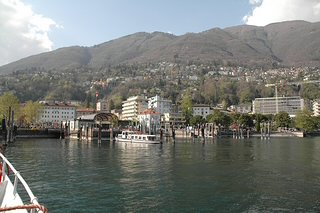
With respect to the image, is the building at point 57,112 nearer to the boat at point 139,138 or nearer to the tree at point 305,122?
the boat at point 139,138

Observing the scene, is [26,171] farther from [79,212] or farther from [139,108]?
[139,108]

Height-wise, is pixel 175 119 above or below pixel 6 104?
below

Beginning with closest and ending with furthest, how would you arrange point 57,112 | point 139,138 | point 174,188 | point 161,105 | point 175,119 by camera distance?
1. point 174,188
2. point 139,138
3. point 175,119
4. point 57,112
5. point 161,105

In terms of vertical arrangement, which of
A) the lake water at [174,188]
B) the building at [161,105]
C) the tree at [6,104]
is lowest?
the lake water at [174,188]

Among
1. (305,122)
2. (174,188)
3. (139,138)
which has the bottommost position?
(174,188)

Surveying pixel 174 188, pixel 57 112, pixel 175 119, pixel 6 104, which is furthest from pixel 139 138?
pixel 57 112

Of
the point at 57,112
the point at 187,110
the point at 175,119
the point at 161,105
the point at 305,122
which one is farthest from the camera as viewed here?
the point at 161,105

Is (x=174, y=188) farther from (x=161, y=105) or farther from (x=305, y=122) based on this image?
(x=161, y=105)

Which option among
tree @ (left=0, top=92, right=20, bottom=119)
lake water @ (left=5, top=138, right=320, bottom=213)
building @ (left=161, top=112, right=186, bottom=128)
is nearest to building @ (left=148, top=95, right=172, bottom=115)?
building @ (left=161, top=112, right=186, bottom=128)

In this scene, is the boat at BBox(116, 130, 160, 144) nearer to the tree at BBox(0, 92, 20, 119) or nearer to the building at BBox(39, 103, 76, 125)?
the tree at BBox(0, 92, 20, 119)

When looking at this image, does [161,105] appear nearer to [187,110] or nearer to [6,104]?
[187,110]

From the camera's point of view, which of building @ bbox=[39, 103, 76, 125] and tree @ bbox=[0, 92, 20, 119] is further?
building @ bbox=[39, 103, 76, 125]

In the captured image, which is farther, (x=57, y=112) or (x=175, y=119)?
(x=57, y=112)

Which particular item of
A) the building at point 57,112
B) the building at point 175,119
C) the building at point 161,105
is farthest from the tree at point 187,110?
the building at point 57,112
